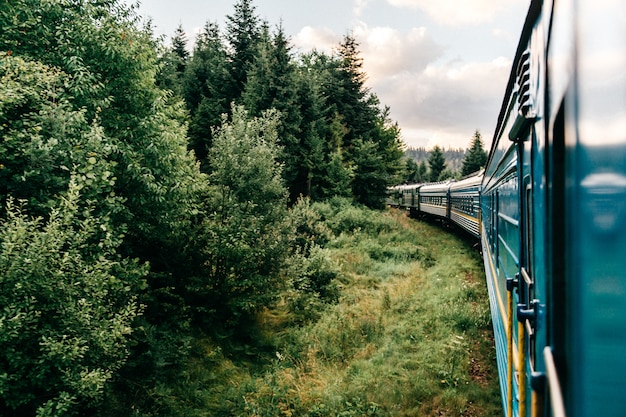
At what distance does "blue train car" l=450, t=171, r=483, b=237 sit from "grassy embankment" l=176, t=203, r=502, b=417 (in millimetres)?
1478

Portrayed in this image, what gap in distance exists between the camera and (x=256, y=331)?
1211cm

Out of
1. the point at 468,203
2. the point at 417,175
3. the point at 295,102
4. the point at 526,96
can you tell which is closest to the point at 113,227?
the point at 526,96

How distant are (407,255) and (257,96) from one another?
1193 centimetres

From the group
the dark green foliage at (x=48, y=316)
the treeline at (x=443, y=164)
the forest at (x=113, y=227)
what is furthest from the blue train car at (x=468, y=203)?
the treeline at (x=443, y=164)

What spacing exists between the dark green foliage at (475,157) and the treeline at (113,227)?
163ft

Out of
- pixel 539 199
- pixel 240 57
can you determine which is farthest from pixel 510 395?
pixel 240 57

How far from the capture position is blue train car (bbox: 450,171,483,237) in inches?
520

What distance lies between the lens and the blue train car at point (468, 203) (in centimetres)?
1320

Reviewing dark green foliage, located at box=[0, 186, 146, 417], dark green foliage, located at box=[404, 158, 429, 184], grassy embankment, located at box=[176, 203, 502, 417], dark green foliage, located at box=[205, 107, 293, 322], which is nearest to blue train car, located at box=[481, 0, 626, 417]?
dark green foliage, located at box=[0, 186, 146, 417]

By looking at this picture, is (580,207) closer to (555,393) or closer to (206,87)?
(555,393)

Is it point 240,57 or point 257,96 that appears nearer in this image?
point 257,96

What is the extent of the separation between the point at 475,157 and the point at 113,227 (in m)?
61.2

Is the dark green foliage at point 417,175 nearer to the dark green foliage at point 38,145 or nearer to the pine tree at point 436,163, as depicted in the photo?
the pine tree at point 436,163

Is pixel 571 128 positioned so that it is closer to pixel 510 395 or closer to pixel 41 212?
pixel 510 395
